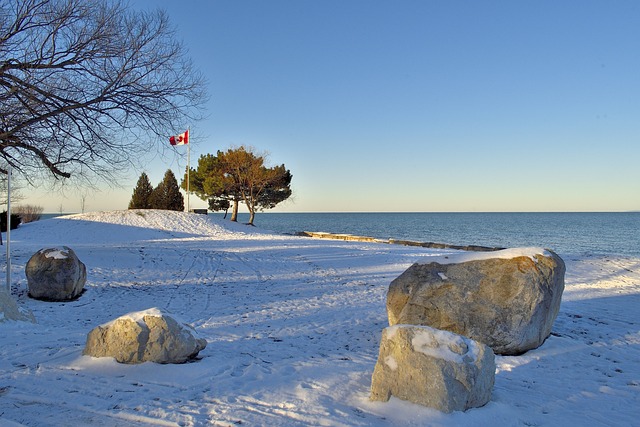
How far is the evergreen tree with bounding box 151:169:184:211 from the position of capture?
42.2 metres

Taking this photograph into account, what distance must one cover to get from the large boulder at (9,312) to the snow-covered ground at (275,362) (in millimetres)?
212

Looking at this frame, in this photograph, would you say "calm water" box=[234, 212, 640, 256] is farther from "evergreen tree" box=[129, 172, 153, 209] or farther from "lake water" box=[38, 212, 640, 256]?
"evergreen tree" box=[129, 172, 153, 209]


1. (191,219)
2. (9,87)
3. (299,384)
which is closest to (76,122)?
(9,87)

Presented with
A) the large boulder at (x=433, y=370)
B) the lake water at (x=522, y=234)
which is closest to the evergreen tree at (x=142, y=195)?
the lake water at (x=522, y=234)

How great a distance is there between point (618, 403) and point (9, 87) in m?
11.8

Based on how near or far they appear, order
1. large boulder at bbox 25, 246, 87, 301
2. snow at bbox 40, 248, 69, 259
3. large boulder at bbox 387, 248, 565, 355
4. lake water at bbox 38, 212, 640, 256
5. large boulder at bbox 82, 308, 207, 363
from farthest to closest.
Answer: lake water at bbox 38, 212, 640, 256 < snow at bbox 40, 248, 69, 259 < large boulder at bbox 25, 246, 87, 301 < large boulder at bbox 387, 248, 565, 355 < large boulder at bbox 82, 308, 207, 363

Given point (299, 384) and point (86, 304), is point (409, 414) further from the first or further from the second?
point (86, 304)

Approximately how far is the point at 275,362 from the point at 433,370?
242 centimetres

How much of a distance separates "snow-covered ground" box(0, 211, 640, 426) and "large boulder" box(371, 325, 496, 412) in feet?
0.42

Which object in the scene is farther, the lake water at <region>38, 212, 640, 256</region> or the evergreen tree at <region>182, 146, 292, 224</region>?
the evergreen tree at <region>182, 146, 292, 224</region>

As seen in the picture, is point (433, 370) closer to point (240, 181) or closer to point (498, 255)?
point (498, 255)

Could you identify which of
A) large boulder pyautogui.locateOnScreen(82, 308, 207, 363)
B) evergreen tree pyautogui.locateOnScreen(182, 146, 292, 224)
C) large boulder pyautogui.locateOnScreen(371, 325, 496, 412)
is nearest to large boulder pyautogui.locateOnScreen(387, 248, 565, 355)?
large boulder pyautogui.locateOnScreen(371, 325, 496, 412)

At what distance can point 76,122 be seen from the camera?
33.5ft

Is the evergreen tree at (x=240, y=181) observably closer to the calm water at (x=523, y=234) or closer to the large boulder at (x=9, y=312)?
the calm water at (x=523, y=234)
